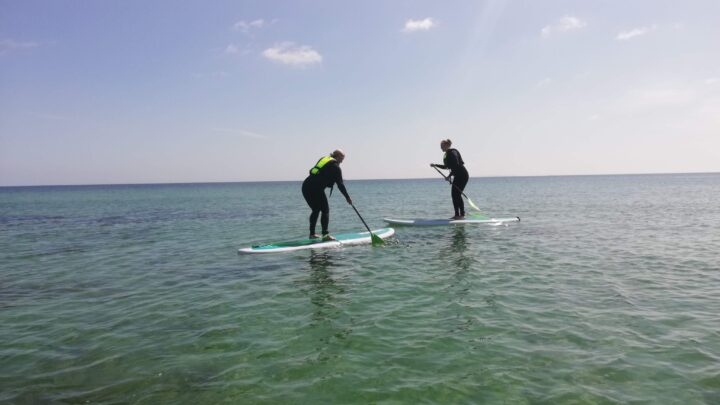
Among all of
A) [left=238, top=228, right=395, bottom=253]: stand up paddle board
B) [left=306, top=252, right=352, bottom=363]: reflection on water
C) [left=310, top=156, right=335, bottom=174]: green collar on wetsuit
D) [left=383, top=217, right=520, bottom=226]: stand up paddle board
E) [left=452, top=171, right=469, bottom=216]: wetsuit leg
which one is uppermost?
[left=310, top=156, right=335, bottom=174]: green collar on wetsuit

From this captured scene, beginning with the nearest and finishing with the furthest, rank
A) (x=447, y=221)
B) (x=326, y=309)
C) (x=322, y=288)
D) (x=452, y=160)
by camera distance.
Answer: (x=326, y=309) < (x=322, y=288) < (x=452, y=160) < (x=447, y=221)

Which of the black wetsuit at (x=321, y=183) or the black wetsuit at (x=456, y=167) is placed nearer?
the black wetsuit at (x=321, y=183)

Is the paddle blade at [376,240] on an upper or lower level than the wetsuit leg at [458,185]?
lower

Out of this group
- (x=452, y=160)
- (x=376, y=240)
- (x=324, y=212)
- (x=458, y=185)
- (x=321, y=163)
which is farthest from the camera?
(x=458, y=185)

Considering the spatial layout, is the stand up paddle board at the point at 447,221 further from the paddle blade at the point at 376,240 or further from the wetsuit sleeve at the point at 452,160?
the paddle blade at the point at 376,240

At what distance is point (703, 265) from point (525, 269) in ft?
14.6

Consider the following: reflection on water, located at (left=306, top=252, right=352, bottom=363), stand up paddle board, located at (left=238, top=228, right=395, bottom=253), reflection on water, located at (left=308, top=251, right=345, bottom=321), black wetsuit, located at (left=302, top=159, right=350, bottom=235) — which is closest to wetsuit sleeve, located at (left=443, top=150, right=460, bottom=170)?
stand up paddle board, located at (left=238, top=228, right=395, bottom=253)

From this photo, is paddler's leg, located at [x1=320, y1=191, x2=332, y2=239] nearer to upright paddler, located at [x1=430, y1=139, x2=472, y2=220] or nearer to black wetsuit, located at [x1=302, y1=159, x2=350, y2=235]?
black wetsuit, located at [x1=302, y1=159, x2=350, y2=235]

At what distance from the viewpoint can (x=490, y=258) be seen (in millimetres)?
10984

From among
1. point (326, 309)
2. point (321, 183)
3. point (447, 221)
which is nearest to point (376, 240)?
point (321, 183)

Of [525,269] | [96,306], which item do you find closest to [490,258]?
[525,269]

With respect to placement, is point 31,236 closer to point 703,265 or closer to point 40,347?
point 40,347

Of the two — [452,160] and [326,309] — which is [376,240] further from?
[326,309]

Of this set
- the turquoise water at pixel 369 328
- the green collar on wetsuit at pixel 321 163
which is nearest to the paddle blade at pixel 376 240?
the turquoise water at pixel 369 328
